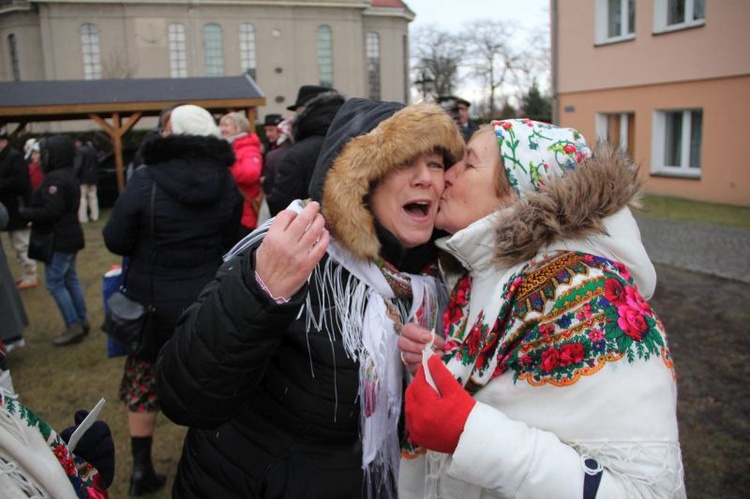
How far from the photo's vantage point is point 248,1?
109 feet

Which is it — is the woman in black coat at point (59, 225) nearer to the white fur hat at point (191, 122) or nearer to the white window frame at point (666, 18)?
the white fur hat at point (191, 122)

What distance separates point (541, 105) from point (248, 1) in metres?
17.2

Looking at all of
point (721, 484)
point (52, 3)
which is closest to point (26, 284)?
point (721, 484)

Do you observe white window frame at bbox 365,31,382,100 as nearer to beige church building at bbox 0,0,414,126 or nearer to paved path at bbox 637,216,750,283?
beige church building at bbox 0,0,414,126

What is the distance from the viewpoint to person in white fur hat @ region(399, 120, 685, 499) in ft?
4.16

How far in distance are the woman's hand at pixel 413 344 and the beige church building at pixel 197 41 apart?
109 ft

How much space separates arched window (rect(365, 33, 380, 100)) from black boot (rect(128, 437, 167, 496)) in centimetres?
3642

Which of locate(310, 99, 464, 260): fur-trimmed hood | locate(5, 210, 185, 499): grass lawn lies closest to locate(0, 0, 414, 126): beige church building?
locate(5, 210, 185, 499): grass lawn

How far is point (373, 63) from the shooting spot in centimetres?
3866

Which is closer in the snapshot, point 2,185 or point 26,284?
point 2,185

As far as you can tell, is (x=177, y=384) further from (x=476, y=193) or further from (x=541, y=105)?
(x=541, y=105)

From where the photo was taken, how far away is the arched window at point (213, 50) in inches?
1321

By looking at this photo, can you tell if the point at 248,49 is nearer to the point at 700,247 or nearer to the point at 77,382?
the point at 700,247

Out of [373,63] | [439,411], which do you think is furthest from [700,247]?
[373,63]
